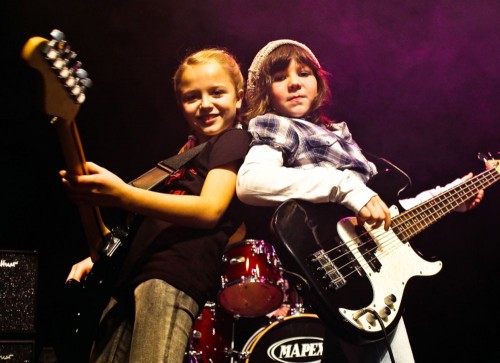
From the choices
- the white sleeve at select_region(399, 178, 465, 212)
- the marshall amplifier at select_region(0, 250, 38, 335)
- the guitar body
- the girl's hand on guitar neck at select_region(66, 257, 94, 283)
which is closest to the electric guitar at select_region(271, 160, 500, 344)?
the guitar body

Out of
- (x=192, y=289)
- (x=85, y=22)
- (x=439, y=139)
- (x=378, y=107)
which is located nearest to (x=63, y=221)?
(x=85, y=22)

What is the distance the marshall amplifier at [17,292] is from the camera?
219 centimetres

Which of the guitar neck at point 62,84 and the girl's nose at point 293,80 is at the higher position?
the girl's nose at point 293,80

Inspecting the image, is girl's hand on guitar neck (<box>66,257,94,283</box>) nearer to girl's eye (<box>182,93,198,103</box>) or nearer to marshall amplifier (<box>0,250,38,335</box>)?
marshall amplifier (<box>0,250,38,335</box>)

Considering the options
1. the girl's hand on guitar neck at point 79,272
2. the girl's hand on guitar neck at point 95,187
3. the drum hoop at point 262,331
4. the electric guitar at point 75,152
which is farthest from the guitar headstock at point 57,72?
the drum hoop at point 262,331

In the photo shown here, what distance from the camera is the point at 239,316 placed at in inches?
97.6

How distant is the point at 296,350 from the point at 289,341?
0.17 ft

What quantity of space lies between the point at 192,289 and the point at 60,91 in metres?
0.62

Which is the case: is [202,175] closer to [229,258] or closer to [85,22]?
[229,258]

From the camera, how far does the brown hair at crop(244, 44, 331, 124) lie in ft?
6.82

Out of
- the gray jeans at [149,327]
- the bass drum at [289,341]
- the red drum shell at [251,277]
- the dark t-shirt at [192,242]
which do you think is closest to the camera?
the gray jeans at [149,327]

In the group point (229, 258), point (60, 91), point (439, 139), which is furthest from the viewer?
point (439, 139)

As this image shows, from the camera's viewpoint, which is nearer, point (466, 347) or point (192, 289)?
point (192, 289)

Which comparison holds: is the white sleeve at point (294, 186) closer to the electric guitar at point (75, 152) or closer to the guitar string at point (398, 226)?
the guitar string at point (398, 226)
